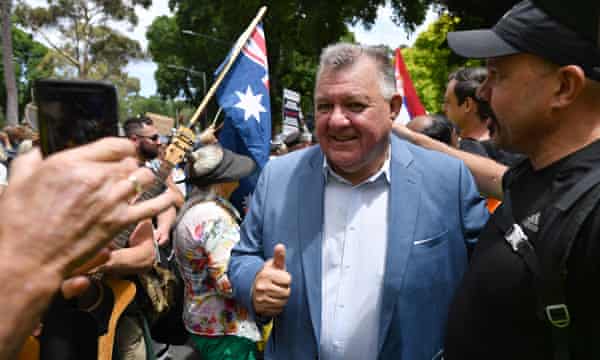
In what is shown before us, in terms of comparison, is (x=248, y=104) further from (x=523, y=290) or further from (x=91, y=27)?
(x=91, y=27)

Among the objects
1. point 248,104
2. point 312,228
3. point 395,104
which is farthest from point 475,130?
point 248,104

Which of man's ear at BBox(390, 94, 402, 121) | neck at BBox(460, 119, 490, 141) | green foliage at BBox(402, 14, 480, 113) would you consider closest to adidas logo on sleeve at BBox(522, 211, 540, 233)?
man's ear at BBox(390, 94, 402, 121)

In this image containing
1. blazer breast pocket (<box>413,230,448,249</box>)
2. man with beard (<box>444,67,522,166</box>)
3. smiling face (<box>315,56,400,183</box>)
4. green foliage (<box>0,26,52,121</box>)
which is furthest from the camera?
green foliage (<box>0,26,52,121</box>)

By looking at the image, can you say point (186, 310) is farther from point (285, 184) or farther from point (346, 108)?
point (346, 108)

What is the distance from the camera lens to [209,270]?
2.87m

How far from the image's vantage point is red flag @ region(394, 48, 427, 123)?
5715 mm

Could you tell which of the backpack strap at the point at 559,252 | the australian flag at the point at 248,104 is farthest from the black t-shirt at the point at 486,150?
the australian flag at the point at 248,104

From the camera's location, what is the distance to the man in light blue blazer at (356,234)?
1.90 meters

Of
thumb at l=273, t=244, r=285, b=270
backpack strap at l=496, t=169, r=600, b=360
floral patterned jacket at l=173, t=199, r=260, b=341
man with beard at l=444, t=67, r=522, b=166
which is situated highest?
man with beard at l=444, t=67, r=522, b=166

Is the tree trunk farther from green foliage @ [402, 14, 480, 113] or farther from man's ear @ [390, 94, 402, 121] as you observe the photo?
green foliage @ [402, 14, 480, 113]

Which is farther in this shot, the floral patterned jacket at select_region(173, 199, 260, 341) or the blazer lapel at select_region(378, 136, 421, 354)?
the floral patterned jacket at select_region(173, 199, 260, 341)

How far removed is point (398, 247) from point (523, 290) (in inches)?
26.2

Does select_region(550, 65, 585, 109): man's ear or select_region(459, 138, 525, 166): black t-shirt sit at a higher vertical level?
select_region(550, 65, 585, 109): man's ear

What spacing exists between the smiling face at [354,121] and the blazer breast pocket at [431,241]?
1.45 ft
